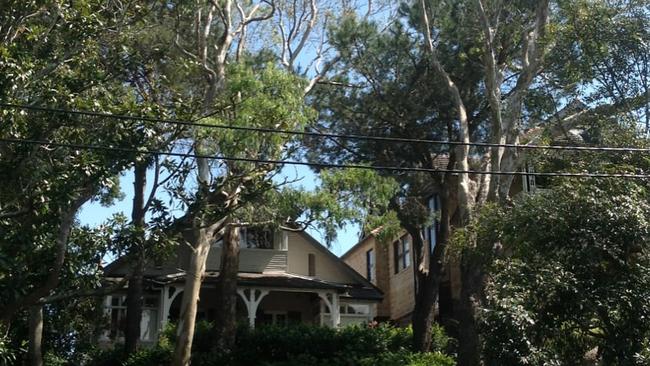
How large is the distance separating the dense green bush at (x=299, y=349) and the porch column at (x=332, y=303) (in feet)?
13.3

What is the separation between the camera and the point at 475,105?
26.1 metres

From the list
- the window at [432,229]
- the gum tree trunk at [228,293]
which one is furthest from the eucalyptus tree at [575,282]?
the window at [432,229]

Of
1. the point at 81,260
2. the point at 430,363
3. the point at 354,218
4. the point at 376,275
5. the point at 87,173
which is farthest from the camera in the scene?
the point at 376,275

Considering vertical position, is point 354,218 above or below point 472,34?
below

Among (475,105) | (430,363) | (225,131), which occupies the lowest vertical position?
(430,363)

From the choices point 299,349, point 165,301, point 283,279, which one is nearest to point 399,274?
point 283,279

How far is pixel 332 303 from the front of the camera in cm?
3108

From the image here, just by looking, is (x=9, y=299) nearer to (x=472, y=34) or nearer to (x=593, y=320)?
(x=593, y=320)

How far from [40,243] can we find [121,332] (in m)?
16.3

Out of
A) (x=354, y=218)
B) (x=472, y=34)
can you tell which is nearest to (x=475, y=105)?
(x=472, y=34)

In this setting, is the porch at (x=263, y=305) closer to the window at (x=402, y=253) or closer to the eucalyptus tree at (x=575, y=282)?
the window at (x=402, y=253)

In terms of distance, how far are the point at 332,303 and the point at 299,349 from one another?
617cm

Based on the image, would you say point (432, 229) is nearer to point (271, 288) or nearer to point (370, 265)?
point (271, 288)

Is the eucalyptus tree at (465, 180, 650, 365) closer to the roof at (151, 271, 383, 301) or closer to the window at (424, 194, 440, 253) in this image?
the roof at (151, 271, 383, 301)
